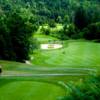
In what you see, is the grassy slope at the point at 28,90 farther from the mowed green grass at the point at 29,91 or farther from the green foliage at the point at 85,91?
the green foliage at the point at 85,91

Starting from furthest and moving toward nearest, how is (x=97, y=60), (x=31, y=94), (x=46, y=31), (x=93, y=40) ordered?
(x=46, y=31) → (x=93, y=40) → (x=97, y=60) → (x=31, y=94)

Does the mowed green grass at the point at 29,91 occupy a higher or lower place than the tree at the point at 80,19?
higher

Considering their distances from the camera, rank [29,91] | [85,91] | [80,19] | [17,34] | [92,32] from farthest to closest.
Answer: [80,19] < [92,32] < [17,34] < [29,91] < [85,91]

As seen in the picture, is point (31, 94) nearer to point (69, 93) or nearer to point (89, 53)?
point (69, 93)

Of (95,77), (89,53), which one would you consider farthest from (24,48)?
(95,77)

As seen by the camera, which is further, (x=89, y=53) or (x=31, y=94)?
(x=89, y=53)

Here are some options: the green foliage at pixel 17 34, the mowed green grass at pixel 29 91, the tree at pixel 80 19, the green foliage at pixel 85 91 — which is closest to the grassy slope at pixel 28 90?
the mowed green grass at pixel 29 91

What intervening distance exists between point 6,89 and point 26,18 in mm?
35418

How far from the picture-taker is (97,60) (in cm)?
6619

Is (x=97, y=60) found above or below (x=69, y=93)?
below

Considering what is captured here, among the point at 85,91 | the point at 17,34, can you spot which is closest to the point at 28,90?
the point at 85,91

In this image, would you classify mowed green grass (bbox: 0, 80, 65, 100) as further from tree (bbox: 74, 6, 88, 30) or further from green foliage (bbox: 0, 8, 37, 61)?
tree (bbox: 74, 6, 88, 30)

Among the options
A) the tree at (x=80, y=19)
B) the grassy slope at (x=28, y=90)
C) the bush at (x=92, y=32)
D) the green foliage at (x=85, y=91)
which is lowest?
the bush at (x=92, y=32)

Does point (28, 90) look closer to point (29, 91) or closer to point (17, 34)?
point (29, 91)
